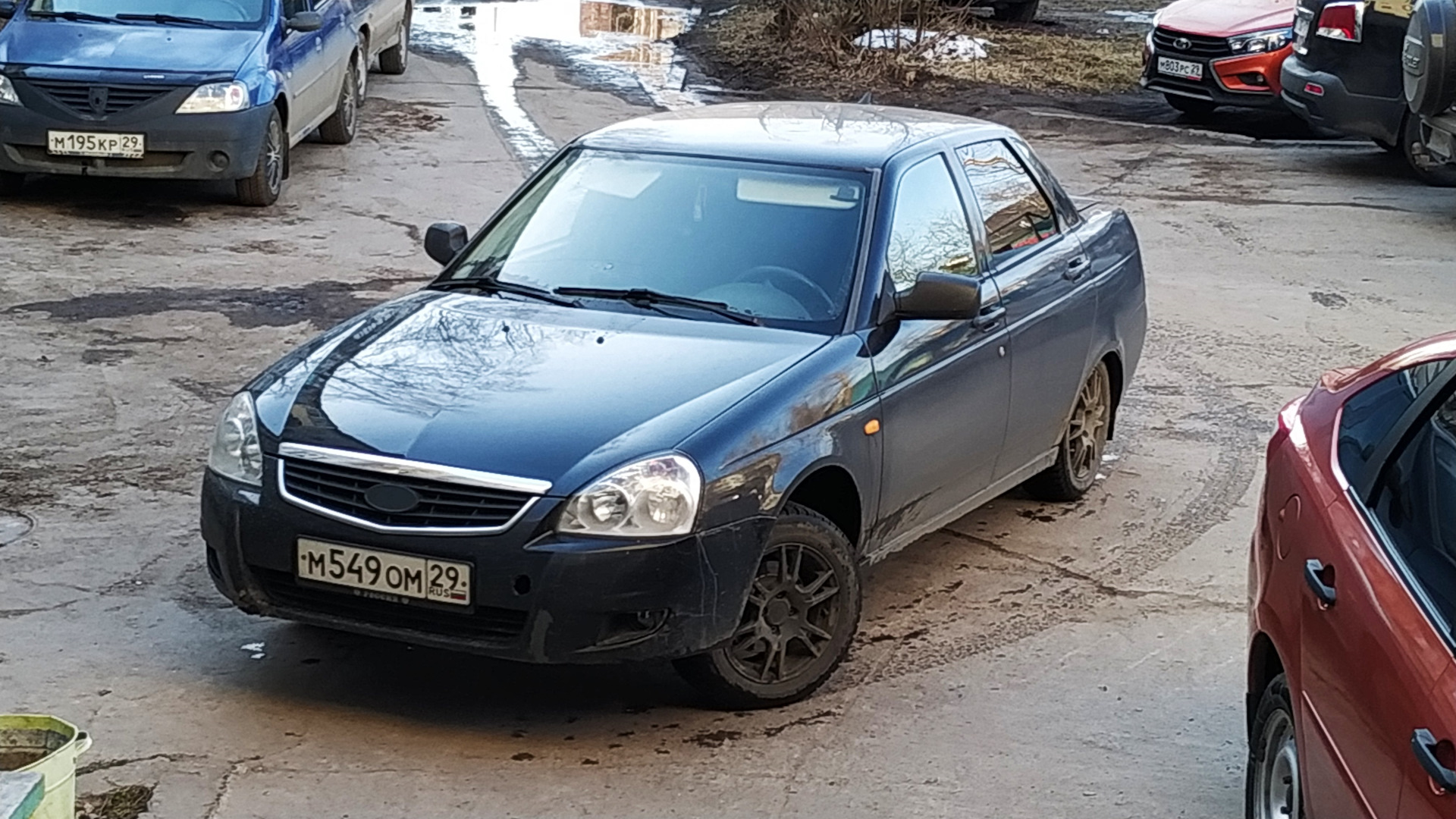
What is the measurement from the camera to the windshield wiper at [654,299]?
5871 mm

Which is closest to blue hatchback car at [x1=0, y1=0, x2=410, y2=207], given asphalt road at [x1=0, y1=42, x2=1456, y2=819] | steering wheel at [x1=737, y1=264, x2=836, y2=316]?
asphalt road at [x1=0, y1=42, x2=1456, y2=819]

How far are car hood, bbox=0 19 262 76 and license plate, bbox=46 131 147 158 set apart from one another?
0.43 metres

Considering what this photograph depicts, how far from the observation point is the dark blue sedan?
16.1 ft

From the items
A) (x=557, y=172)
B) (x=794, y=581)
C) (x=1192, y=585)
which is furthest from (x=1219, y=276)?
(x=794, y=581)

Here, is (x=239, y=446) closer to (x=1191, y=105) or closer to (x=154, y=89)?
(x=154, y=89)

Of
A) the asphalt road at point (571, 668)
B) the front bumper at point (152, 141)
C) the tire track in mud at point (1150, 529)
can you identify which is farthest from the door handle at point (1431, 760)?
the front bumper at point (152, 141)

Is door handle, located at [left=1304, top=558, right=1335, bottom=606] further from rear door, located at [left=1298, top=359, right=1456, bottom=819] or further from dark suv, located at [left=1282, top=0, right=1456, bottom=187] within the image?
dark suv, located at [left=1282, top=0, right=1456, bottom=187]

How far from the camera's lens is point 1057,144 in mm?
16094

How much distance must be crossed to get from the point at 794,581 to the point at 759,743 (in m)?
0.47

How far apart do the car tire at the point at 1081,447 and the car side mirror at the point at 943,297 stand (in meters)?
1.52

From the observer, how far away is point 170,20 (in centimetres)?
1239

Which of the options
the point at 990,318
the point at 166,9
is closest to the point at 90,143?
the point at 166,9

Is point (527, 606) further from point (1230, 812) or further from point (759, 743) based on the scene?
point (1230, 812)

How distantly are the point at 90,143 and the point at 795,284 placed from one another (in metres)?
6.91
